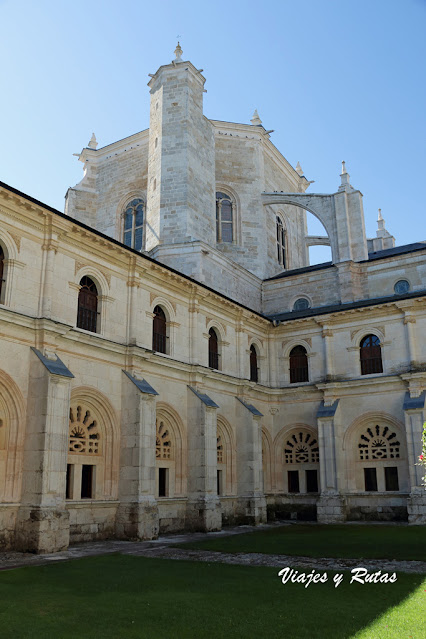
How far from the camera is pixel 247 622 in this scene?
8461 millimetres

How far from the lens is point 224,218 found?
124ft

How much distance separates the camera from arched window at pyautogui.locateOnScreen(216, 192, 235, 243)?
123 feet

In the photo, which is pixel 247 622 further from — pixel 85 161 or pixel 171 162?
pixel 85 161

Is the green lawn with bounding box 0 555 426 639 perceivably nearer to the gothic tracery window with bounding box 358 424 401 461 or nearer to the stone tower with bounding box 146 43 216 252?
the gothic tracery window with bounding box 358 424 401 461

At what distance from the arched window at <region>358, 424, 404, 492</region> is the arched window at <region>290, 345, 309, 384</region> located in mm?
4351

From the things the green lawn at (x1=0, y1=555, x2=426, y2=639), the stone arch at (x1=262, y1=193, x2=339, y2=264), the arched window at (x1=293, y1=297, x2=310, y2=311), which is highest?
the stone arch at (x1=262, y1=193, x2=339, y2=264)

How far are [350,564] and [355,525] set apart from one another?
472 inches

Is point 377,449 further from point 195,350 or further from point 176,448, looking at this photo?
point 176,448

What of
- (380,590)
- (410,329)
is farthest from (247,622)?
(410,329)

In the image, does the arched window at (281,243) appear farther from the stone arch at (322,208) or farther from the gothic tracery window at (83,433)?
the gothic tracery window at (83,433)

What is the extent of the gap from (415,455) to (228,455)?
8.32 meters

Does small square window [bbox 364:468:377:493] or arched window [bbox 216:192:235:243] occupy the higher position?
arched window [bbox 216:192:235:243]

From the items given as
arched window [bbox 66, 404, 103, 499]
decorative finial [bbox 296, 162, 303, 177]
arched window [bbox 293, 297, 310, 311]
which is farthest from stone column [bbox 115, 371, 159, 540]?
decorative finial [bbox 296, 162, 303, 177]

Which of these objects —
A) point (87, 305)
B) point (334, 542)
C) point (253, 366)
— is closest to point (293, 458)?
point (253, 366)
